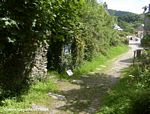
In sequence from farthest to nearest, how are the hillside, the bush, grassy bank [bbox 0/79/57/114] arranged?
1. the hillside
2. grassy bank [bbox 0/79/57/114]
3. the bush

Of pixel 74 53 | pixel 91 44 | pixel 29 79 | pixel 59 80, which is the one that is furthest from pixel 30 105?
pixel 91 44

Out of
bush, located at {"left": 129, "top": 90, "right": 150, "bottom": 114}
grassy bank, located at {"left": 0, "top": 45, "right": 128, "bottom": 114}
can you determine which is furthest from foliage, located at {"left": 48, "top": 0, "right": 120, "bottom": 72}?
bush, located at {"left": 129, "top": 90, "right": 150, "bottom": 114}

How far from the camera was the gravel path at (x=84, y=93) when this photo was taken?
1112cm

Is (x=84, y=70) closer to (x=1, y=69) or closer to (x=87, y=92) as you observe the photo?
(x=87, y=92)

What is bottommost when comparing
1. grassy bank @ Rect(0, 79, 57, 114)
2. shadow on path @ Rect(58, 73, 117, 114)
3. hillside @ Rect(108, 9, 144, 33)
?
shadow on path @ Rect(58, 73, 117, 114)

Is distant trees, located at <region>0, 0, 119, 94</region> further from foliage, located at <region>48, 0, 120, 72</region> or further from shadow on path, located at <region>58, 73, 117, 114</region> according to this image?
shadow on path, located at <region>58, 73, 117, 114</region>

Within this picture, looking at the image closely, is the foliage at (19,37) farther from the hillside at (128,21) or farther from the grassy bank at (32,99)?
the hillside at (128,21)

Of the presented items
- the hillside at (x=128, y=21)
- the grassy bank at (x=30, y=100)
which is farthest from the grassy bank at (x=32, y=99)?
the hillside at (x=128, y=21)

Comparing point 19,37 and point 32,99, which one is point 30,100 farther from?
point 19,37

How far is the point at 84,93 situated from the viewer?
13.8 meters

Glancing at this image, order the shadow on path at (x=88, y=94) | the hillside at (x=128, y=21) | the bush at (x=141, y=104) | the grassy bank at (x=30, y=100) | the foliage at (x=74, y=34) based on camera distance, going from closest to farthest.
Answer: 1. the bush at (x=141, y=104)
2. the grassy bank at (x=30, y=100)
3. the shadow on path at (x=88, y=94)
4. the foliage at (x=74, y=34)
5. the hillside at (x=128, y=21)

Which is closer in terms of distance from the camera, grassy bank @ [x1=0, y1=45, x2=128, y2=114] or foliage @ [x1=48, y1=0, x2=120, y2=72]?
grassy bank @ [x1=0, y1=45, x2=128, y2=114]

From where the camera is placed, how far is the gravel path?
36.5 feet

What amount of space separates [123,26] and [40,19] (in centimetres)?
8572
